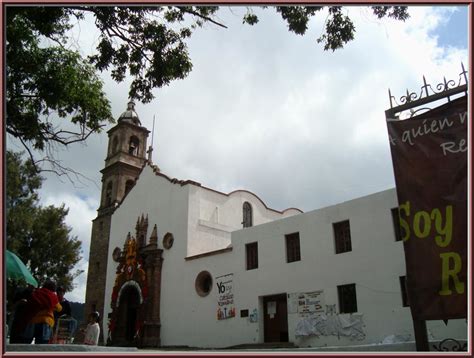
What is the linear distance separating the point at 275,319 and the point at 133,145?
18.5m

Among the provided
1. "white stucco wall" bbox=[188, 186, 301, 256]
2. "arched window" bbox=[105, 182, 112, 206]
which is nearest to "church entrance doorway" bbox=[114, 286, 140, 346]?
"white stucco wall" bbox=[188, 186, 301, 256]

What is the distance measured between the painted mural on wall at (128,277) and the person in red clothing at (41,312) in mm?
16267

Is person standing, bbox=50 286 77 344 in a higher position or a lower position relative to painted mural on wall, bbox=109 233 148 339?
lower

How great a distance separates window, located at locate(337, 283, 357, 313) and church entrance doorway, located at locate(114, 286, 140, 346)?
12.1 metres

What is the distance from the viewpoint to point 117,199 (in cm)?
3059

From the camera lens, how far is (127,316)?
25031 millimetres

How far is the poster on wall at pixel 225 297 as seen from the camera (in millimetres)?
19547

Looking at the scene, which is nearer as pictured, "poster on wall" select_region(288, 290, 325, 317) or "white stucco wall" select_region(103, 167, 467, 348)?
"white stucco wall" select_region(103, 167, 467, 348)

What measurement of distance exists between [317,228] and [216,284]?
18.5ft

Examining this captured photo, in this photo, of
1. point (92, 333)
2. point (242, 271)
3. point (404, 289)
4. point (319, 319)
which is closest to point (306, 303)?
point (319, 319)

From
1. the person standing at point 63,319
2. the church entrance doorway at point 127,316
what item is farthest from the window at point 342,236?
the church entrance doorway at point 127,316

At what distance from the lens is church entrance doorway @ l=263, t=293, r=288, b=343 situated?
58.0ft

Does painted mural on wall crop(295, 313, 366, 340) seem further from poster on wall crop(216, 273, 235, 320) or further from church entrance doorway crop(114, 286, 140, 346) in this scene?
church entrance doorway crop(114, 286, 140, 346)

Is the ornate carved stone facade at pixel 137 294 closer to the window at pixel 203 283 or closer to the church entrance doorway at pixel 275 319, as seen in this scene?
the window at pixel 203 283
